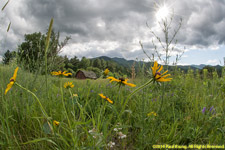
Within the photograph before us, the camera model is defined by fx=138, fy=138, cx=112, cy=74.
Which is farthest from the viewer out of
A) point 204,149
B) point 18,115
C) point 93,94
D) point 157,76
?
point 93,94

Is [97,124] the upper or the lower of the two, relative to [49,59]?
lower

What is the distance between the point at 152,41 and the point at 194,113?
1.11 metres

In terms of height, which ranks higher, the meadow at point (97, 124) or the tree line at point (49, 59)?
the tree line at point (49, 59)

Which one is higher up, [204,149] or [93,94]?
[93,94]

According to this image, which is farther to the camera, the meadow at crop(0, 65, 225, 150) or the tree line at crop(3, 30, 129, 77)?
the tree line at crop(3, 30, 129, 77)

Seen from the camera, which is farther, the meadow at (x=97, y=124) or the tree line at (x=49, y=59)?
the tree line at (x=49, y=59)

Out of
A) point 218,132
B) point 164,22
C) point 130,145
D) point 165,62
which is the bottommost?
point 130,145

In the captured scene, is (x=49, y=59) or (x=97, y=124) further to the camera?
(x=49, y=59)

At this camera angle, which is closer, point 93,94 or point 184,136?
point 184,136

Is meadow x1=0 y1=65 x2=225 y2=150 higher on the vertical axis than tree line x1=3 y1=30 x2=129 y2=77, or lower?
lower

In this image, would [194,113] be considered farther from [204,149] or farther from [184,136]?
[204,149]

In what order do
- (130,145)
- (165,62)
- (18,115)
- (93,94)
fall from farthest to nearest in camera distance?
(93,94)
(165,62)
(18,115)
(130,145)

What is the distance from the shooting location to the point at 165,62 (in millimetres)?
1604

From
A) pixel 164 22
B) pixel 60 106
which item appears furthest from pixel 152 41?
pixel 60 106
